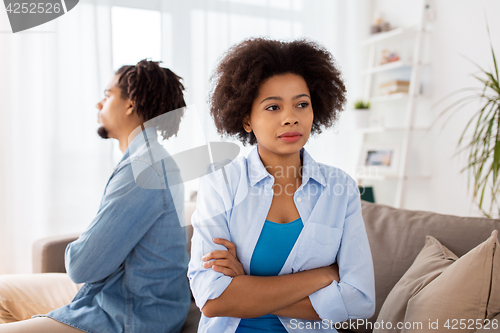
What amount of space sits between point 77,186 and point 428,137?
9.17 feet

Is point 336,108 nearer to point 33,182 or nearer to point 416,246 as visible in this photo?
point 416,246

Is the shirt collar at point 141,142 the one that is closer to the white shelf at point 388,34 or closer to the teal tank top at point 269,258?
the teal tank top at point 269,258

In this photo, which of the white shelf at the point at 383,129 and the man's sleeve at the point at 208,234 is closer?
the man's sleeve at the point at 208,234

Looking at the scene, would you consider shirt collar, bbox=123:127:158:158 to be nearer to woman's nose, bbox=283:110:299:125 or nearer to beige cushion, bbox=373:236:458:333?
woman's nose, bbox=283:110:299:125

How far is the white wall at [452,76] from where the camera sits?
2680 millimetres

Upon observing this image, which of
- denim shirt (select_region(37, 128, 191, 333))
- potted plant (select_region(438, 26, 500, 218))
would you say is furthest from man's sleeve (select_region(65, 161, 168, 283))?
potted plant (select_region(438, 26, 500, 218))

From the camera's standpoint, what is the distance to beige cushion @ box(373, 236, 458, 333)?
1095mm

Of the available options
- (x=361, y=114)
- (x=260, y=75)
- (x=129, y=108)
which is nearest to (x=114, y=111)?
(x=129, y=108)

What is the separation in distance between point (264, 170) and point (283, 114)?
0.18 m

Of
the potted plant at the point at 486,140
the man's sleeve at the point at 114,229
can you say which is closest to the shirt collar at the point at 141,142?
the man's sleeve at the point at 114,229

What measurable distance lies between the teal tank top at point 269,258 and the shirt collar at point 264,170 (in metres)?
0.16

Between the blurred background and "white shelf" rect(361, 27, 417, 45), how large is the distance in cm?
1

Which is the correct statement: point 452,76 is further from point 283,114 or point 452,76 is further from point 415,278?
point 283,114

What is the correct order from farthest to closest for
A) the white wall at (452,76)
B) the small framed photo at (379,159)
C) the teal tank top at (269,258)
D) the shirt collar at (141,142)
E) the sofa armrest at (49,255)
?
1. the small framed photo at (379,159)
2. the white wall at (452,76)
3. the sofa armrest at (49,255)
4. the shirt collar at (141,142)
5. the teal tank top at (269,258)
